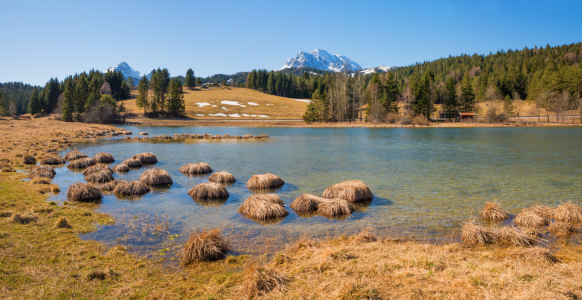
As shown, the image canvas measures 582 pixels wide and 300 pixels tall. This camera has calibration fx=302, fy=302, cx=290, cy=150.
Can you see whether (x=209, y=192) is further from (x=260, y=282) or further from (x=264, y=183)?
(x=260, y=282)

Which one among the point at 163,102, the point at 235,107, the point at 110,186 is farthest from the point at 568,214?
the point at 163,102

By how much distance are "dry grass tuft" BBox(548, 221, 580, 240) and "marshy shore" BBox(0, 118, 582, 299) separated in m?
1.15

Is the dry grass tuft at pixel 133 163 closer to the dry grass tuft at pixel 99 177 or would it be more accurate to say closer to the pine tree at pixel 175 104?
the dry grass tuft at pixel 99 177

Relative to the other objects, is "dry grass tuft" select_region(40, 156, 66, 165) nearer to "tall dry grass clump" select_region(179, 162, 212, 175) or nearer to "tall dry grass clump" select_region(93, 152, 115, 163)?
"tall dry grass clump" select_region(93, 152, 115, 163)

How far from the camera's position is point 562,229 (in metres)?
10.4

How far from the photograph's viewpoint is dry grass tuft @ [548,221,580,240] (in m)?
10.2

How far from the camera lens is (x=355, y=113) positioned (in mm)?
96812

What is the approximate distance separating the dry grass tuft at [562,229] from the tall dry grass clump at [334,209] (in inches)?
279

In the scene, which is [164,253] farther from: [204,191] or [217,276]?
[204,191]

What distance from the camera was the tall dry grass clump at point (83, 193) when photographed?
14812mm

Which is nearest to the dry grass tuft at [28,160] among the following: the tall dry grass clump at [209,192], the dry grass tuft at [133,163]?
the dry grass tuft at [133,163]

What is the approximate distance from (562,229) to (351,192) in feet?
26.1

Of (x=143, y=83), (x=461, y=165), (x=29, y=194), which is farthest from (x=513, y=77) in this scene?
(x=29, y=194)

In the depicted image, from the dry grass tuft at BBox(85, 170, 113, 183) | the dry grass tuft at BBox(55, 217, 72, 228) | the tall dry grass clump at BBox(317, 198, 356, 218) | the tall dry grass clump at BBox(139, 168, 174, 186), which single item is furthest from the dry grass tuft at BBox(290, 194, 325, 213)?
the dry grass tuft at BBox(85, 170, 113, 183)
